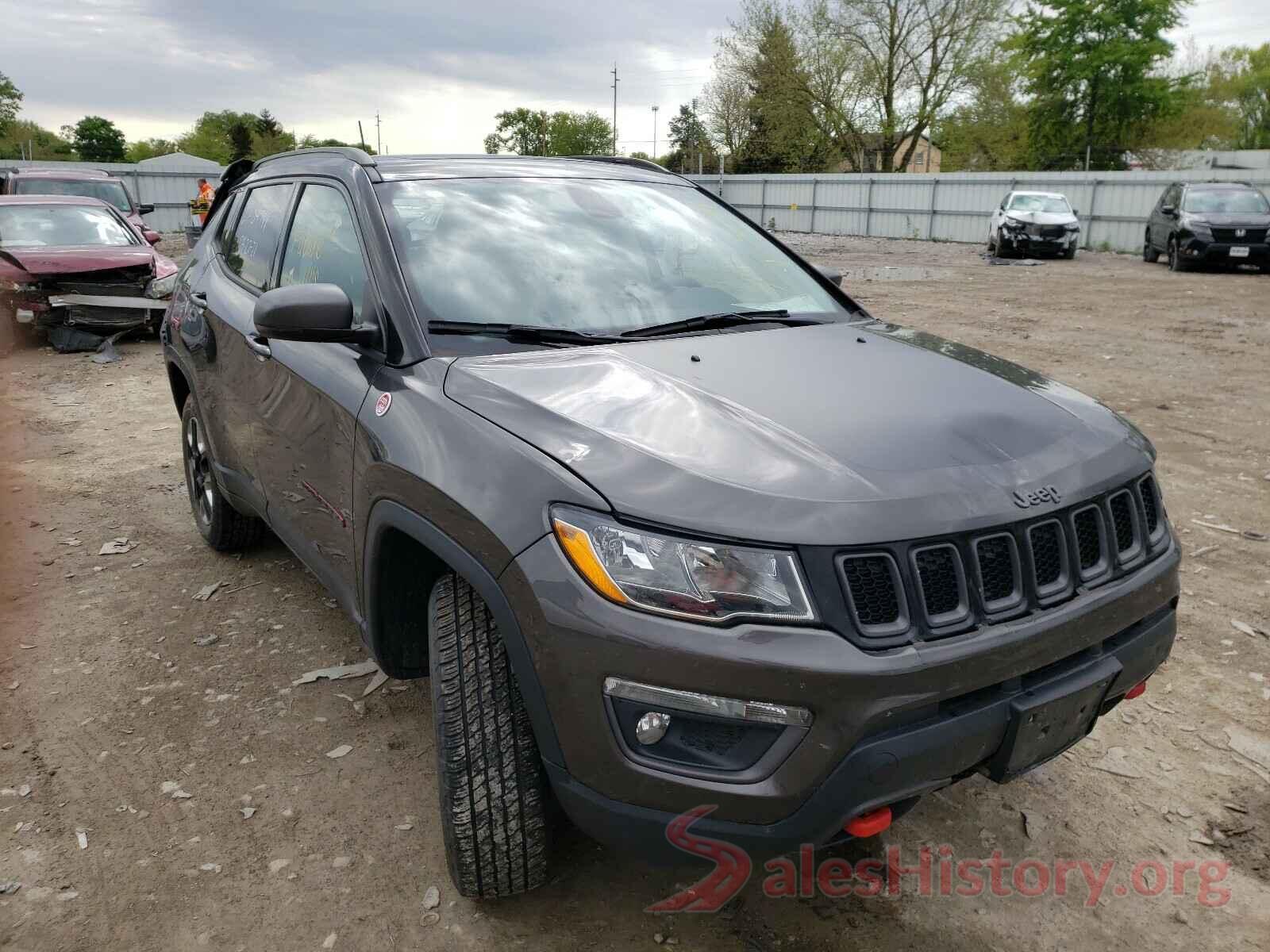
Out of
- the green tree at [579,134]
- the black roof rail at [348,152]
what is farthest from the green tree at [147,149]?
the black roof rail at [348,152]

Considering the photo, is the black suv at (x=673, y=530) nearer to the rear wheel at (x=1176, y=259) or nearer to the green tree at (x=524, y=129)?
the rear wheel at (x=1176, y=259)

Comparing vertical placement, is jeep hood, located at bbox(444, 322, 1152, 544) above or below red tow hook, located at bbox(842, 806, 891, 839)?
above

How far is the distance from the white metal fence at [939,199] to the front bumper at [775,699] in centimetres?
2077

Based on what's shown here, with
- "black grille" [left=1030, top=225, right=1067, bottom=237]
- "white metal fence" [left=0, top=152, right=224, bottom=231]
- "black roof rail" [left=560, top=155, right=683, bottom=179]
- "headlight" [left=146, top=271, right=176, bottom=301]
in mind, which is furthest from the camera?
"white metal fence" [left=0, top=152, right=224, bottom=231]

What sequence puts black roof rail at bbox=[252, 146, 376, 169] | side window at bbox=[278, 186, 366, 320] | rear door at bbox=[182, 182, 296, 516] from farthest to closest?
rear door at bbox=[182, 182, 296, 516] → black roof rail at bbox=[252, 146, 376, 169] → side window at bbox=[278, 186, 366, 320]

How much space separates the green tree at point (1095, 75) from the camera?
44.0 metres

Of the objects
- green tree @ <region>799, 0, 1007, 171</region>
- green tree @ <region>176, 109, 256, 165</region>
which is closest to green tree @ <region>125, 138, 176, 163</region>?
green tree @ <region>176, 109, 256, 165</region>

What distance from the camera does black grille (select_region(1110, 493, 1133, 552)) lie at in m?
2.21

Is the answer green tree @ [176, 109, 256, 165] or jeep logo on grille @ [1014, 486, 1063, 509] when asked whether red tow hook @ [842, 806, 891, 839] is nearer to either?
jeep logo on grille @ [1014, 486, 1063, 509]

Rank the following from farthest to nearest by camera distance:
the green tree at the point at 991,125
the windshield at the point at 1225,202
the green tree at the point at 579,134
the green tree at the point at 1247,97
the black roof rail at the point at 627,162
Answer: the green tree at the point at 579,134 < the green tree at the point at 1247,97 < the green tree at the point at 991,125 < the windshield at the point at 1225,202 < the black roof rail at the point at 627,162

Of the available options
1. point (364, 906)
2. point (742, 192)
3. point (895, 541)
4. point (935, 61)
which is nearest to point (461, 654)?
point (364, 906)

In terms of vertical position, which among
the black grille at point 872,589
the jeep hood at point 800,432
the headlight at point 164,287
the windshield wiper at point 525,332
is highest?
the windshield wiper at point 525,332

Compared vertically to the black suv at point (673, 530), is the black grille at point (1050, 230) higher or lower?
higher

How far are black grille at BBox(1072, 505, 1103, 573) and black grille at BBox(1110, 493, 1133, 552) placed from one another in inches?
3.7
